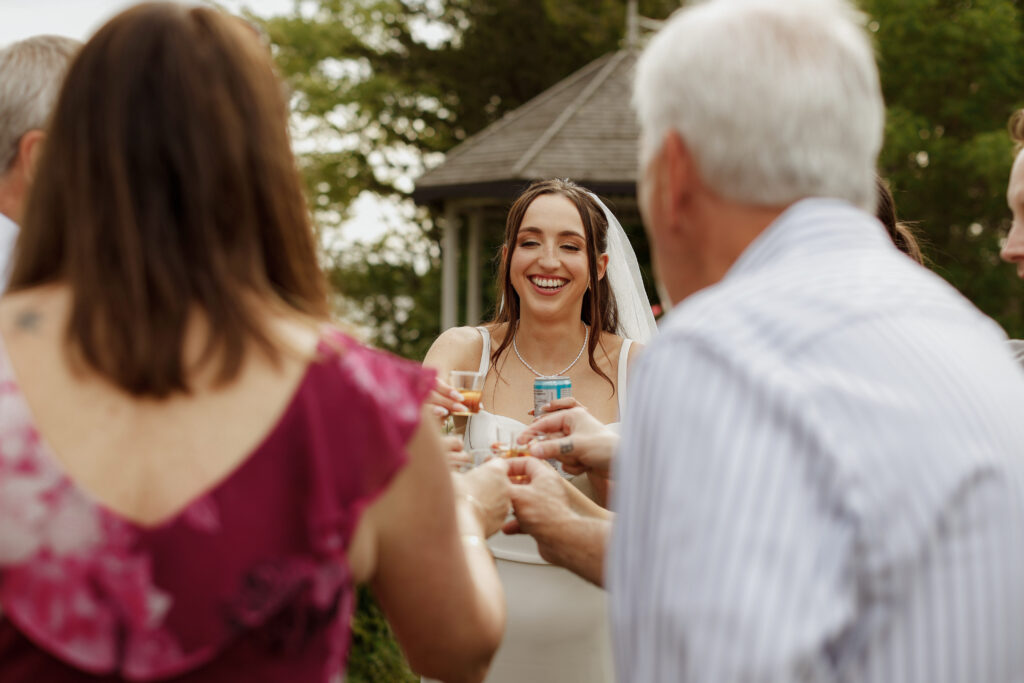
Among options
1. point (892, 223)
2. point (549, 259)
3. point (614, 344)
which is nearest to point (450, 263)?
point (614, 344)

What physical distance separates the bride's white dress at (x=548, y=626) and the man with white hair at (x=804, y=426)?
235cm

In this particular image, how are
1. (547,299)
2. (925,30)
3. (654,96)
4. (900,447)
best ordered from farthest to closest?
(925,30) < (547,299) < (654,96) < (900,447)

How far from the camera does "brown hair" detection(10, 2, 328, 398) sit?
58.4 inches

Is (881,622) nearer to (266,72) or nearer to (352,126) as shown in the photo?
(266,72)

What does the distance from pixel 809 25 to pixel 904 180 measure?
16.3m

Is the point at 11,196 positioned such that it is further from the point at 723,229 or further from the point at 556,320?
the point at 556,320

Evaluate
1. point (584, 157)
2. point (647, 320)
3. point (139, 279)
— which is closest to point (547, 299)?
point (647, 320)

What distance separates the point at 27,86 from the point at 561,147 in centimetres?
1344

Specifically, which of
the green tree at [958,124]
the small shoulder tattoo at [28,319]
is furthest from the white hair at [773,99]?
the green tree at [958,124]

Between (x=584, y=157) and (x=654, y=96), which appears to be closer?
(x=654, y=96)

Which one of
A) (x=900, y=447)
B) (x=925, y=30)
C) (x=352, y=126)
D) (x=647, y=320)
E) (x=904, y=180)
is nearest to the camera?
(x=900, y=447)

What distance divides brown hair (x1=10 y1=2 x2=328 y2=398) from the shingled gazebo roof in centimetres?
1265

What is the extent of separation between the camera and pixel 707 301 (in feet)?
5.09

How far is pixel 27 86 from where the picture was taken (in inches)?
100
